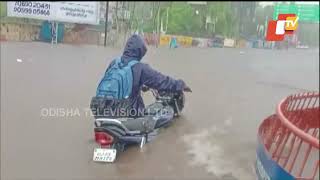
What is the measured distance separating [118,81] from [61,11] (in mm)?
850

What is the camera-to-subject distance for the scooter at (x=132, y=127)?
4.88m

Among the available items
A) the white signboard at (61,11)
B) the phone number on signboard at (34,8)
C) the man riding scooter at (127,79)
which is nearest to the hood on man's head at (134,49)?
the man riding scooter at (127,79)

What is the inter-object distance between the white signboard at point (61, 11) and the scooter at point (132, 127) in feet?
2.79

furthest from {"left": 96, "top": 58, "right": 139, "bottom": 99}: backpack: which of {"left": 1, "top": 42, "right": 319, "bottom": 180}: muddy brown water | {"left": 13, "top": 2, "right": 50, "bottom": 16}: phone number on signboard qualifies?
{"left": 13, "top": 2, "right": 50, "bottom": 16}: phone number on signboard

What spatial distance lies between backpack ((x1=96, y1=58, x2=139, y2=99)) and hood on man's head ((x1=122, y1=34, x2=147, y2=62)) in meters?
0.05

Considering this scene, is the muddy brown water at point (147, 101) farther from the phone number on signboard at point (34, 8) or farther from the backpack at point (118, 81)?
the phone number on signboard at point (34, 8)

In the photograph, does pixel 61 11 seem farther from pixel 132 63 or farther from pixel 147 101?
pixel 147 101

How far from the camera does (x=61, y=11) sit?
5023 mm

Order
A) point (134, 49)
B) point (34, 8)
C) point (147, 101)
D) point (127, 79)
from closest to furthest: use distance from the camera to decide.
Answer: point (34, 8) → point (134, 49) → point (127, 79) → point (147, 101)

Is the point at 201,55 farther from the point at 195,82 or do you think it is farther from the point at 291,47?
the point at 195,82

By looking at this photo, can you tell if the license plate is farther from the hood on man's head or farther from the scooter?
the hood on man's head

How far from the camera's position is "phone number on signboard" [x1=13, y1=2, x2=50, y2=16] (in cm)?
477

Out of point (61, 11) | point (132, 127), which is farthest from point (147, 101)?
point (61, 11)

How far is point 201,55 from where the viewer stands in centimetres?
536
